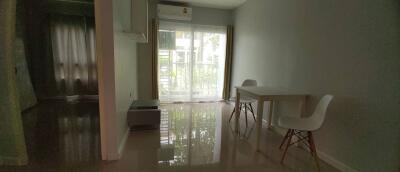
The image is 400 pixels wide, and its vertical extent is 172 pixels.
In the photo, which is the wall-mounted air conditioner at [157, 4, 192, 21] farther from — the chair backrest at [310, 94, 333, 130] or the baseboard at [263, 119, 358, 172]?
the baseboard at [263, 119, 358, 172]

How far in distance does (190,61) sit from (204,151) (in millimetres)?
2893

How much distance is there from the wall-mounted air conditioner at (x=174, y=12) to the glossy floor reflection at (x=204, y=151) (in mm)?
2478

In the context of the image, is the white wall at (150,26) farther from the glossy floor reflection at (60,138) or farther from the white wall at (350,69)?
the white wall at (350,69)

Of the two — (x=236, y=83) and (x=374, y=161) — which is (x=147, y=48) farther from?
(x=374, y=161)

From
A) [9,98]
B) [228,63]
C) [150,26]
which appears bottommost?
[9,98]

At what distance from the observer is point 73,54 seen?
190 inches

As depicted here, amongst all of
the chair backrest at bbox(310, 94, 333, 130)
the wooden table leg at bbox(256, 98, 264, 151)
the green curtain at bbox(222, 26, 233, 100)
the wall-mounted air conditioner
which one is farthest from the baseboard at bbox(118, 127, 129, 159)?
the green curtain at bbox(222, 26, 233, 100)

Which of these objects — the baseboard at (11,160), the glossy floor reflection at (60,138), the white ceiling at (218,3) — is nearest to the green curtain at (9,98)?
the baseboard at (11,160)

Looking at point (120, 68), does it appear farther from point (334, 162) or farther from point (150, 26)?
point (334, 162)

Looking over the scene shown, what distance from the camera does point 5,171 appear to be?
5.81 feet

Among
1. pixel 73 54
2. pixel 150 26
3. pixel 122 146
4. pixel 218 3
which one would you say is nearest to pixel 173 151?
pixel 122 146

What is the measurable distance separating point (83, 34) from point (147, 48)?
184 centimetres

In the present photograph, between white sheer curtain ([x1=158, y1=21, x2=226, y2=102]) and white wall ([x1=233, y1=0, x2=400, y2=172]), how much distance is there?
207cm

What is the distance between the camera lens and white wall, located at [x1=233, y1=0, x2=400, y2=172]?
1.61m
